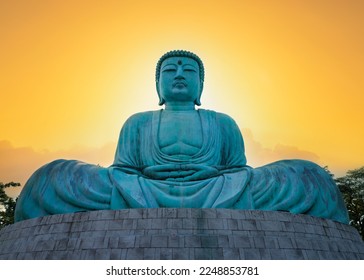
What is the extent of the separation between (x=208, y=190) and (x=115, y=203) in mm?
1676

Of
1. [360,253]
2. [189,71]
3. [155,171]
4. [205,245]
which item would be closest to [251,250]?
[205,245]

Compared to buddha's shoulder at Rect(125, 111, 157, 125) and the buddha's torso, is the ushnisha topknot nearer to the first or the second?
buddha's shoulder at Rect(125, 111, 157, 125)

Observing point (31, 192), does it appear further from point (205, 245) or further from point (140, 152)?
point (205, 245)

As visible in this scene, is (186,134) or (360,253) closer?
(360,253)

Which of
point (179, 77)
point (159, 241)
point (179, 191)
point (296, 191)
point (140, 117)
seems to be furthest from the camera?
point (179, 77)

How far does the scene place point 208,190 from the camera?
8438 mm

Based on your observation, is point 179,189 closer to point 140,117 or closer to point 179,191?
point 179,191

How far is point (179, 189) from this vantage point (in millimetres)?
8445

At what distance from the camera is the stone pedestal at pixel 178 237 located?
6645mm

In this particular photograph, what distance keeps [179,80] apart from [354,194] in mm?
11288

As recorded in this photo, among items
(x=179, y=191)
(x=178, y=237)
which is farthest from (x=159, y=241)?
(x=179, y=191)

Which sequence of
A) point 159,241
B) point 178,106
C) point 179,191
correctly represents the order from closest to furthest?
point 159,241 → point 179,191 → point 178,106

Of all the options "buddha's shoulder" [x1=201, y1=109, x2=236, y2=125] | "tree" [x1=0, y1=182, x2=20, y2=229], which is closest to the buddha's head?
"buddha's shoulder" [x1=201, y1=109, x2=236, y2=125]

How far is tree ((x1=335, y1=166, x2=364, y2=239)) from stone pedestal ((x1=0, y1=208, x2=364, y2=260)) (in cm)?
1141
